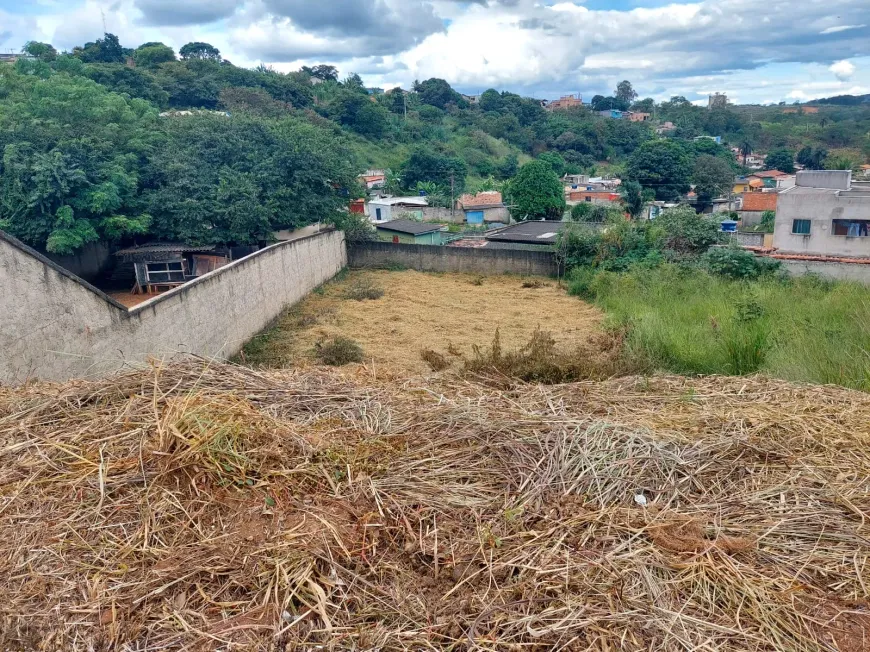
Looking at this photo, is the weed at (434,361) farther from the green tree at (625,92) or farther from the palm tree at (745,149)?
the green tree at (625,92)

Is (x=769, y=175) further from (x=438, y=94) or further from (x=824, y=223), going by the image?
(x=438, y=94)

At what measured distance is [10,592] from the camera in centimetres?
220

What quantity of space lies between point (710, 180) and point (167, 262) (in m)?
32.3

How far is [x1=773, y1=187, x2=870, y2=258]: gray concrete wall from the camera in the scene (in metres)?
15.7

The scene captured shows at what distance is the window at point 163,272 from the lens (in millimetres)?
15234

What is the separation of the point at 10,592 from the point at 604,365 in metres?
6.41

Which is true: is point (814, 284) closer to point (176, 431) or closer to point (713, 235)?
point (713, 235)

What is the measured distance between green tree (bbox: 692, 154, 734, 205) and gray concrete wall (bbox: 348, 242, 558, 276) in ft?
74.5

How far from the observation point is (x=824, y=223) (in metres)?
16.3

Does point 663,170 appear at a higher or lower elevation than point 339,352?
higher

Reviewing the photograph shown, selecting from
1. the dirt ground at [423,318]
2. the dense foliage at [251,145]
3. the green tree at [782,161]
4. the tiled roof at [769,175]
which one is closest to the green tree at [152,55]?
the dense foliage at [251,145]

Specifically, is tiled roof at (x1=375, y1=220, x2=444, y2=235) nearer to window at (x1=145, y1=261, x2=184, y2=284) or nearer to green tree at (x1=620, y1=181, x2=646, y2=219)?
window at (x1=145, y1=261, x2=184, y2=284)

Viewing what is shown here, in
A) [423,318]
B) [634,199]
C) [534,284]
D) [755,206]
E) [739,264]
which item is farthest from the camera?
[634,199]

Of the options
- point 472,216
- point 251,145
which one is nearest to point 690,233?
point 251,145
